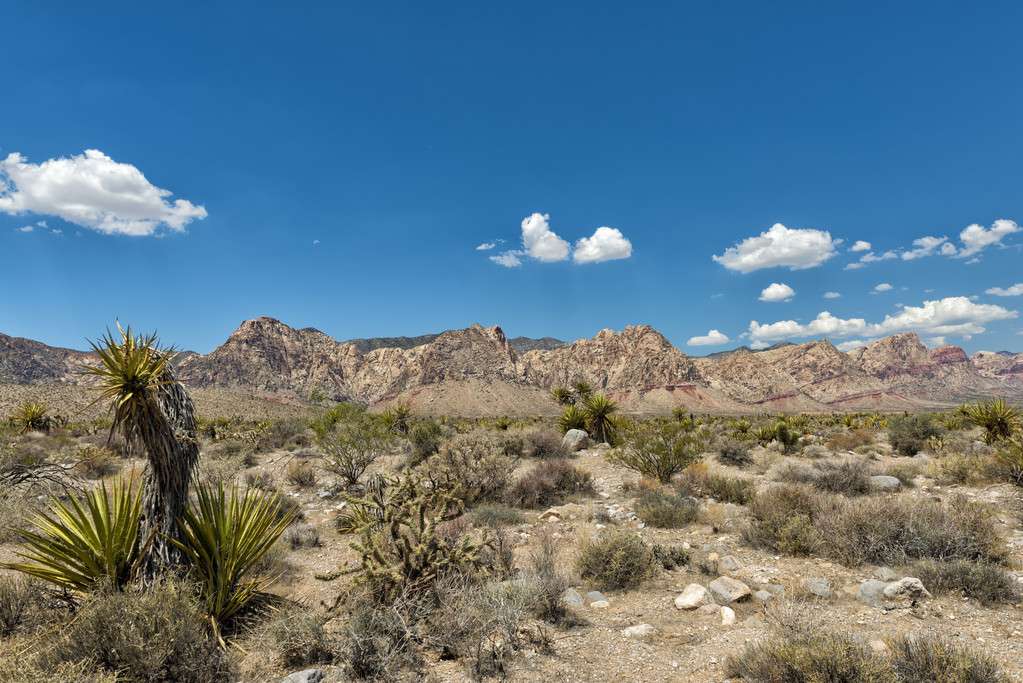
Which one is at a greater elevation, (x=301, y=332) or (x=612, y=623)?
(x=301, y=332)

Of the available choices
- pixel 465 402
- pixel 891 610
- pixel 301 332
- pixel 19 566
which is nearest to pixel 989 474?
pixel 891 610

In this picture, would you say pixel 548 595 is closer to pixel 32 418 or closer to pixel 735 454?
pixel 735 454

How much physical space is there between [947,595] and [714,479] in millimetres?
6047

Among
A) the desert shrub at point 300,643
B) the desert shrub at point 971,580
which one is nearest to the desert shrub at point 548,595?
the desert shrub at point 300,643

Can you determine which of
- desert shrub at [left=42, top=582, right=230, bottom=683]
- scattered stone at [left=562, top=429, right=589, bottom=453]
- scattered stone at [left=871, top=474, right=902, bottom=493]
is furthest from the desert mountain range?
desert shrub at [left=42, top=582, right=230, bottom=683]

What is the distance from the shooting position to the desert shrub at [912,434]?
1652 cm

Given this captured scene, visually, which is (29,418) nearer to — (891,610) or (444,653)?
(444,653)

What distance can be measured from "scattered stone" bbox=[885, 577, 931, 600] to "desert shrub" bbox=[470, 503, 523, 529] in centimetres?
601

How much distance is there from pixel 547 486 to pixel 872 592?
23.4 feet

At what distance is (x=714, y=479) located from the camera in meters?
11.5

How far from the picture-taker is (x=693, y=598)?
5.75 meters

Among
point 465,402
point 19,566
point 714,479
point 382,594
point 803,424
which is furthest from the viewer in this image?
point 465,402

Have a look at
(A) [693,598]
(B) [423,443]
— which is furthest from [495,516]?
(B) [423,443]

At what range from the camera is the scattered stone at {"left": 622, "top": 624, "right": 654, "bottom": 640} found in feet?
16.4
